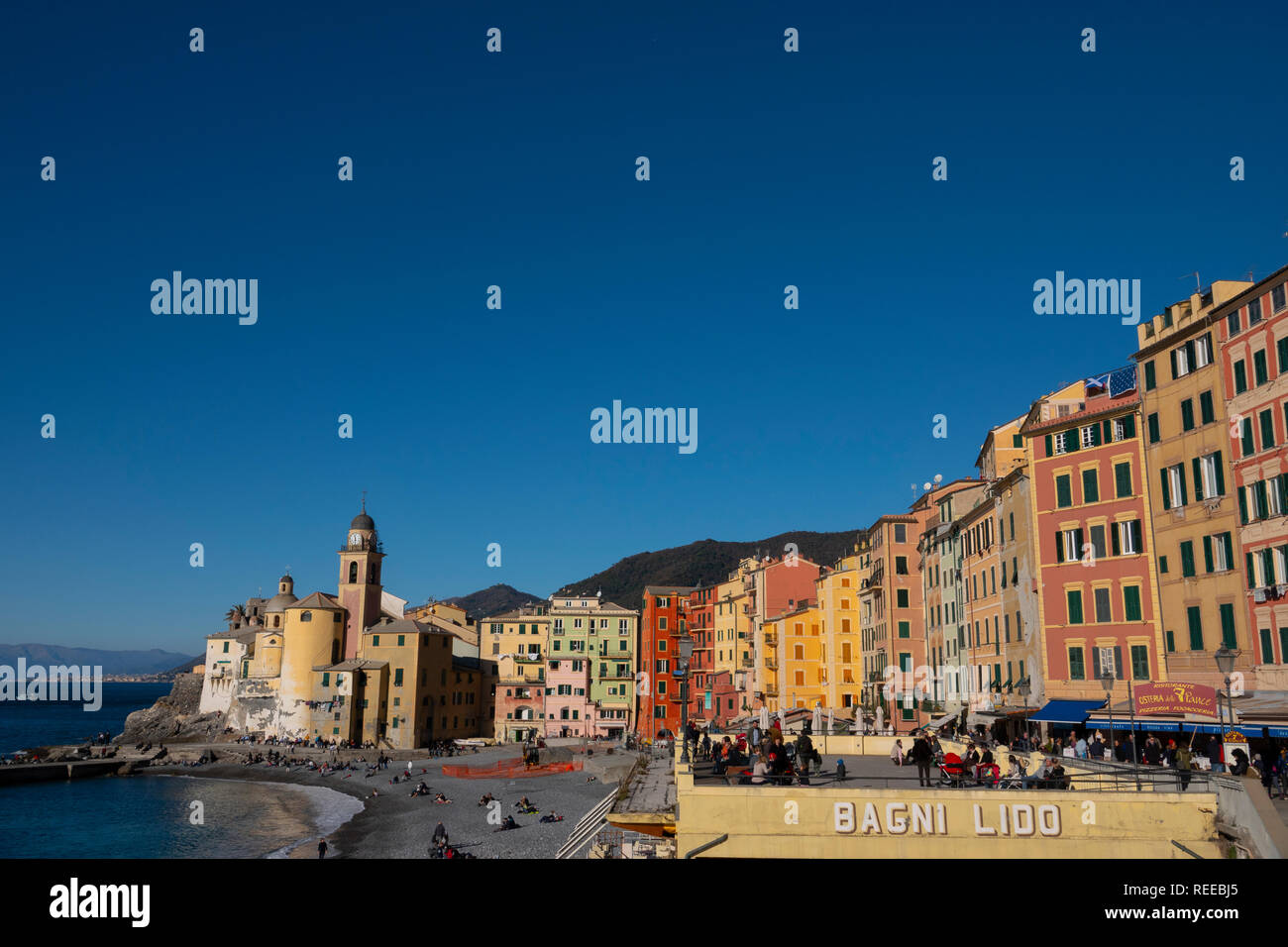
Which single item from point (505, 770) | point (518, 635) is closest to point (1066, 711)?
point (505, 770)

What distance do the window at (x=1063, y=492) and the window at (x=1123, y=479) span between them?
2221 mm

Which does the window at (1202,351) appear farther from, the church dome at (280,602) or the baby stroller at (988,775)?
the church dome at (280,602)

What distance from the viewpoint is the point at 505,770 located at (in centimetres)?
8488

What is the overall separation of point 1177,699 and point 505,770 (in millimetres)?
66191

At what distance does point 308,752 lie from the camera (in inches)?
3885

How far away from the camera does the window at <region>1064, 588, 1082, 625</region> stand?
43.2 m

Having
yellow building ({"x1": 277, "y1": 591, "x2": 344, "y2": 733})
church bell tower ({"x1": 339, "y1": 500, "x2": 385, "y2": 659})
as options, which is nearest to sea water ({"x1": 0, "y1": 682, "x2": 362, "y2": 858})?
yellow building ({"x1": 277, "y1": 591, "x2": 344, "y2": 733})

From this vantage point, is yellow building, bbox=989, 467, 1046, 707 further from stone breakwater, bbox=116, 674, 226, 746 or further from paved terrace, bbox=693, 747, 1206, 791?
stone breakwater, bbox=116, 674, 226, 746

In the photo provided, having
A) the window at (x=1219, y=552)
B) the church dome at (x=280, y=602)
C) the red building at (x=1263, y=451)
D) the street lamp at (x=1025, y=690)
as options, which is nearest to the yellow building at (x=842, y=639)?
the street lamp at (x=1025, y=690)

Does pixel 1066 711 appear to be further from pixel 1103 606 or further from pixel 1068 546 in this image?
pixel 1068 546
